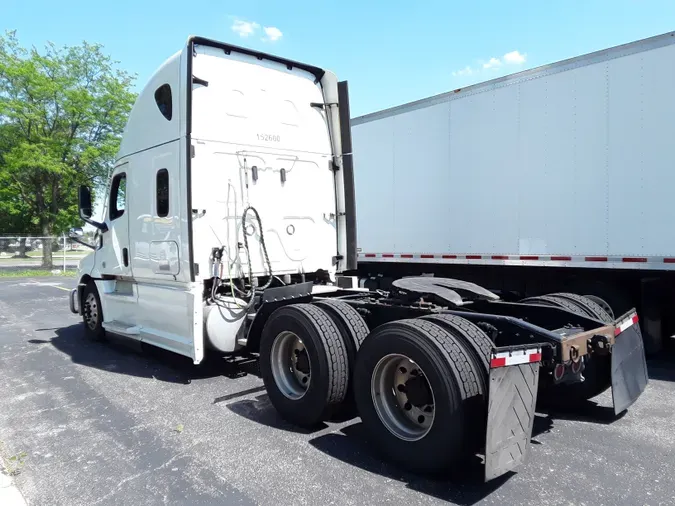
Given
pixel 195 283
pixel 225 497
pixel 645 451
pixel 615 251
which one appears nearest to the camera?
pixel 225 497

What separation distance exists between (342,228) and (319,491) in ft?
13.6

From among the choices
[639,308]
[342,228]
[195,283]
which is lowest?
[639,308]

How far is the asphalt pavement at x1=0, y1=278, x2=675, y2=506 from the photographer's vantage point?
3260 millimetres

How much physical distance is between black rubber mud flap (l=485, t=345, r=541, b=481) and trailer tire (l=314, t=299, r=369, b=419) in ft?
4.42

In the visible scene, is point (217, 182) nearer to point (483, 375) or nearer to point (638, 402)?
point (483, 375)

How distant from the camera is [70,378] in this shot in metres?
6.07

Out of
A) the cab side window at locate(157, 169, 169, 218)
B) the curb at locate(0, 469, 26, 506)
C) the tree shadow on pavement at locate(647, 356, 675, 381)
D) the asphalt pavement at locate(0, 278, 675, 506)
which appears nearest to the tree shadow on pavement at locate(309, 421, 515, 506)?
the asphalt pavement at locate(0, 278, 675, 506)

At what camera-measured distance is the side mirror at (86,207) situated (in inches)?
284

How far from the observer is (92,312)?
800 cm

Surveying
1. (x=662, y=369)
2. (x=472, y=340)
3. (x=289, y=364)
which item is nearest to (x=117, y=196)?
(x=289, y=364)

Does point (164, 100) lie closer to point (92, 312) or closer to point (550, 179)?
point (92, 312)

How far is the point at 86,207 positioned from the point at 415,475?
236 inches

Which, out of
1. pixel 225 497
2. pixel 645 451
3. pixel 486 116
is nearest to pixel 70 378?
pixel 225 497

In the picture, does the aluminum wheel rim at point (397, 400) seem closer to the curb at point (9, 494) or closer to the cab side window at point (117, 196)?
the curb at point (9, 494)
